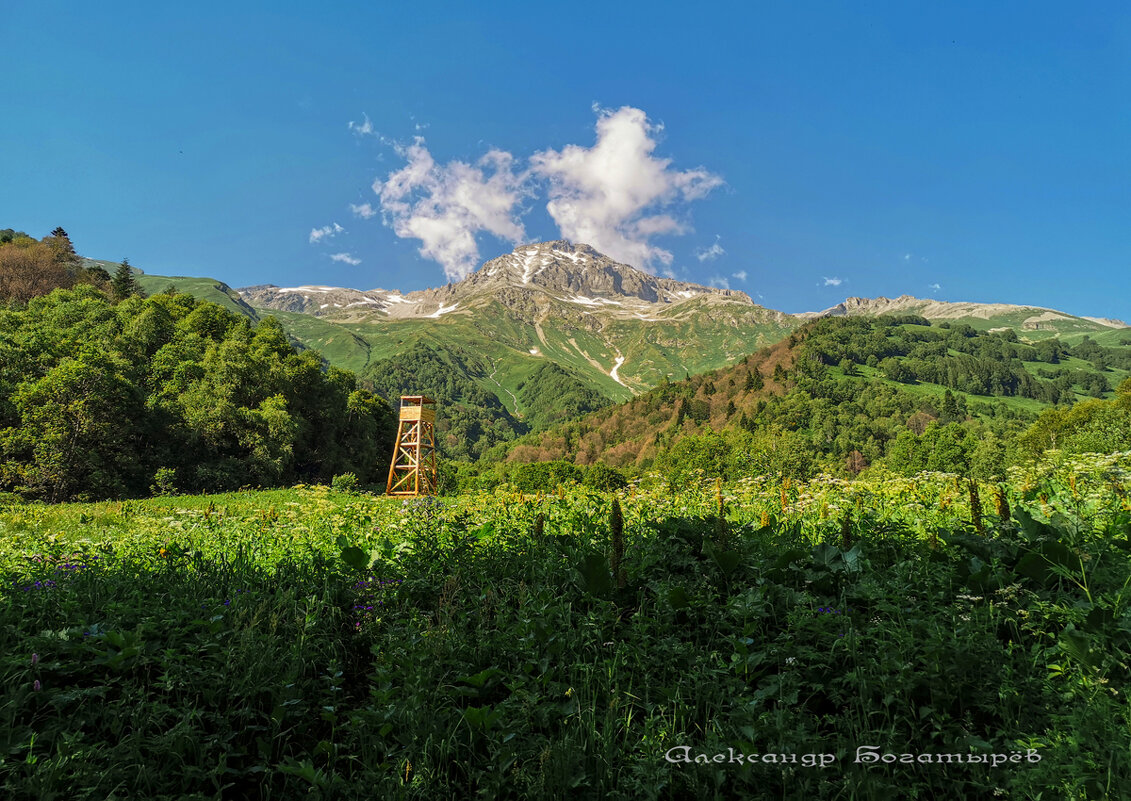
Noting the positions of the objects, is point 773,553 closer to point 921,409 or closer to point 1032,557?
point 1032,557

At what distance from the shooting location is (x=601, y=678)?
365 centimetres

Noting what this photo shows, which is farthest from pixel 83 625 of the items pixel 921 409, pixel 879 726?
pixel 921 409

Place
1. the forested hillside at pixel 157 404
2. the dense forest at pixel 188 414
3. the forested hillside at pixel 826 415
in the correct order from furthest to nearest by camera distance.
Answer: the forested hillside at pixel 826 415 < the dense forest at pixel 188 414 < the forested hillside at pixel 157 404

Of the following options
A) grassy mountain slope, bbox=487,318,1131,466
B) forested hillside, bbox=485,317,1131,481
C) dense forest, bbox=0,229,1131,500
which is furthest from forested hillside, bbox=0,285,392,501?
grassy mountain slope, bbox=487,318,1131,466

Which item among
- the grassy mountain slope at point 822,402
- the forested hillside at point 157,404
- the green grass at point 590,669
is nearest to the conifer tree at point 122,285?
the forested hillside at point 157,404

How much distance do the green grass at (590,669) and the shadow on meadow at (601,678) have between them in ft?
0.07

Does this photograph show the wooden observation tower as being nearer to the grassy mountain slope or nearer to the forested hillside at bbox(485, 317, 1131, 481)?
the forested hillside at bbox(485, 317, 1131, 481)

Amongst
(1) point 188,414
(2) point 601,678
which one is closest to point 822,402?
(1) point 188,414

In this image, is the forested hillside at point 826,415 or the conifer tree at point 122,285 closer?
the conifer tree at point 122,285

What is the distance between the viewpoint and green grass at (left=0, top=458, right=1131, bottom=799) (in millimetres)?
2723

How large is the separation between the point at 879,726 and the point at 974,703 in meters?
0.55

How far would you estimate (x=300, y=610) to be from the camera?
4.50 m

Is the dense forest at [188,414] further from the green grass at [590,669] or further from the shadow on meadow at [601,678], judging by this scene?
the shadow on meadow at [601,678]

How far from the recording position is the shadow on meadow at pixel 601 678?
271cm
